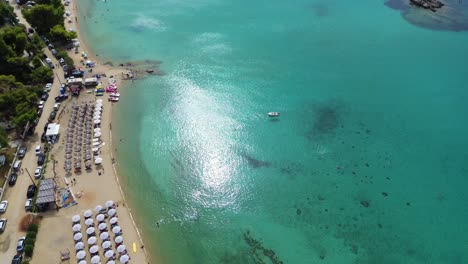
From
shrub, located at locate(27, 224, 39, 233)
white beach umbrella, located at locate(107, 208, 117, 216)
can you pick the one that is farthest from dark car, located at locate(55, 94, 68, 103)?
white beach umbrella, located at locate(107, 208, 117, 216)

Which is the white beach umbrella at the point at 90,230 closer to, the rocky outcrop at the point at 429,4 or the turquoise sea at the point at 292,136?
the turquoise sea at the point at 292,136

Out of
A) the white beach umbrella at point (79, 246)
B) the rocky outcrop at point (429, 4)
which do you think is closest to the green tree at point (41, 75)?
the white beach umbrella at point (79, 246)

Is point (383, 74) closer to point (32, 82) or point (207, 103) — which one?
point (207, 103)

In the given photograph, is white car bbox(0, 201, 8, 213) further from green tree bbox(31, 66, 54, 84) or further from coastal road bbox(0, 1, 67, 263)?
green tree bbox(31, 66, 54, 84)

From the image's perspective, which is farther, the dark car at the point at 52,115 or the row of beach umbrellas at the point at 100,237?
the dark car at the point at 52,115

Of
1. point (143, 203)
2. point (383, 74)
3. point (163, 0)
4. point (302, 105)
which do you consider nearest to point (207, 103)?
point (302, 105)
